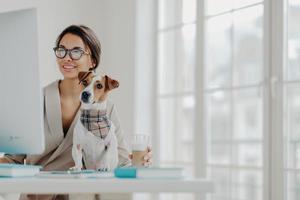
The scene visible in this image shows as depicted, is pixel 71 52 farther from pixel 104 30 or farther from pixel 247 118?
pixel 247 118

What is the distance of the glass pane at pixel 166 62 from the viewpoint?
420 cm

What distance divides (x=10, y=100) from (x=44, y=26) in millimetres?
2602

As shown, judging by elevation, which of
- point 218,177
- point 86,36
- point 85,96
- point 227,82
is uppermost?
point 86,36

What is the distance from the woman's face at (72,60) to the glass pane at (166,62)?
1.85 meters

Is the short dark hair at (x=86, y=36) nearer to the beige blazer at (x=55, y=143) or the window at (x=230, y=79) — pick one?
the beige blazer at (x=55, y=143)

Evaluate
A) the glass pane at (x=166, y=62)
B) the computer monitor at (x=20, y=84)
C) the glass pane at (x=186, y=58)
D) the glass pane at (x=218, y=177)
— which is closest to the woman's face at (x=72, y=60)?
the computer monitor at (x=20, y=84)

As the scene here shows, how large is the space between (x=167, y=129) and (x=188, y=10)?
3.18 feet

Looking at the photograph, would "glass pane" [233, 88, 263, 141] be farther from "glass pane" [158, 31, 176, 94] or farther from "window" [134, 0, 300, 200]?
"glass pane" [158, 31, 176, 94]

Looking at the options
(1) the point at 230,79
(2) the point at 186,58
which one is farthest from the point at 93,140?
(2) the point at 186,58

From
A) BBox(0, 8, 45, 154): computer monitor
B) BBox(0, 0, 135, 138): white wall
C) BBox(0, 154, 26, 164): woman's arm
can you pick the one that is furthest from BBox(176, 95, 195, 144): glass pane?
BBox(0, 8, 45, 154): computer monitor

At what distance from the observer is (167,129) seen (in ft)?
14.8

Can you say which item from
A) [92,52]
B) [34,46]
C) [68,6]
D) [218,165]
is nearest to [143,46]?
[68,6]

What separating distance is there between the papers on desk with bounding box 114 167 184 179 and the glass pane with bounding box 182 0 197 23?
8.25ft

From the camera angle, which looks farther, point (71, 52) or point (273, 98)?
point (273, 98)
